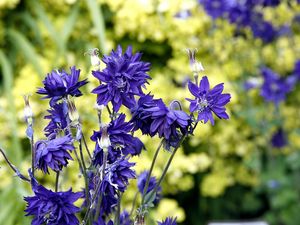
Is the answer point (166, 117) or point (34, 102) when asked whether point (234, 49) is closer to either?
point (34, 102)

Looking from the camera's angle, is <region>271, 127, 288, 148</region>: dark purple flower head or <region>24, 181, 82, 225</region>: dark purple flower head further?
<region>271, 127, 288, 148</region>: dark purple flower head

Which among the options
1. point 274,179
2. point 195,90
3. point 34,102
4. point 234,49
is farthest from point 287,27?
point 195,90

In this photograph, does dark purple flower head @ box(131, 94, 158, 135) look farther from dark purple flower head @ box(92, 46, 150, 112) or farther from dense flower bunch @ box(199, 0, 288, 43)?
dense flower bunch @ box(199, 0, 288, 43)

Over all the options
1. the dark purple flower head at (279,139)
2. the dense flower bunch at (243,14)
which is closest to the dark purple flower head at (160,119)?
the dense flower bunch at (243,14)

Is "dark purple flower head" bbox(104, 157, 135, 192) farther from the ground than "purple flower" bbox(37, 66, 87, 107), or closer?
closer

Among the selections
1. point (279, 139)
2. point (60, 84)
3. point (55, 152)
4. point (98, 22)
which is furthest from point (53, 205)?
point (279, 139)

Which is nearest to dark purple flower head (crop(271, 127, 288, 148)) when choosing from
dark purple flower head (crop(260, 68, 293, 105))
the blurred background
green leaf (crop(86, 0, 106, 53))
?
the blurred background

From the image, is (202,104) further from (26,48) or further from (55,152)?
(26,48)

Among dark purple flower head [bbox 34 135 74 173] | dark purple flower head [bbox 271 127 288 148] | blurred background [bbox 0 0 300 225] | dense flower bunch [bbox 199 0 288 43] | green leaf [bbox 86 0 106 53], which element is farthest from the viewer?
dark purple flower head [bbox 271 127 288 148]

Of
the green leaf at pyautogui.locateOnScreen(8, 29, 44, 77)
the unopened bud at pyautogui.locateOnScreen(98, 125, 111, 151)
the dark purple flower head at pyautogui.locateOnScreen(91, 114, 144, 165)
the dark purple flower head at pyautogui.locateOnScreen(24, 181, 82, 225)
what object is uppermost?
the green leaf at pyautogui.locateOnScreen(8, 29, 44, 77)
